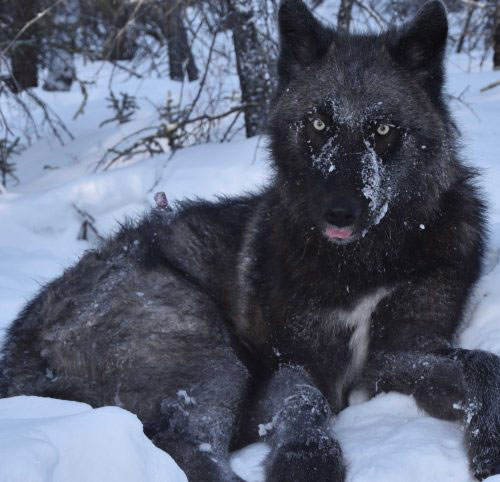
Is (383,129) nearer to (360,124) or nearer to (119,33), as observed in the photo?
(360,124)

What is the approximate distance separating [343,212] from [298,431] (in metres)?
0.99

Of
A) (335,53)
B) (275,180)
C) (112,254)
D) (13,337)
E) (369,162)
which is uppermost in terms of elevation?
(335,53)

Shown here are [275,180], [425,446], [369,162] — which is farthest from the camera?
[275,180]

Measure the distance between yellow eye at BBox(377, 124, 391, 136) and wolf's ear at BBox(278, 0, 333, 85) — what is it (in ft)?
1.97

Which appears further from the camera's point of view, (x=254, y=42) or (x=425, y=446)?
(x=254, y=42)

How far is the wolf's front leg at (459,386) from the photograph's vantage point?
294 centimetres

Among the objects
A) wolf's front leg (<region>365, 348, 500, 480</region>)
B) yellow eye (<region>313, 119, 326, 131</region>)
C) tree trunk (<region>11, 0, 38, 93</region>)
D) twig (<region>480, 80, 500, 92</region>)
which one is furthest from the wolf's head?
tree trunk (<region>11, 0, 38, 93</region>)

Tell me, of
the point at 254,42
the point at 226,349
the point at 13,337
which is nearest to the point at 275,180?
the point at 226,349

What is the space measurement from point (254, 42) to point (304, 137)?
4.45 metres

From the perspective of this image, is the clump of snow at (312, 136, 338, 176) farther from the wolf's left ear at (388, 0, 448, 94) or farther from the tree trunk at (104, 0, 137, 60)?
the tree trunk at (104, 0, 137, 60)

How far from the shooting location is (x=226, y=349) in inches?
151

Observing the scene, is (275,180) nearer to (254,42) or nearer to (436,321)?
(436,321)

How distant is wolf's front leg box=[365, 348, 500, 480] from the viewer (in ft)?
9.65

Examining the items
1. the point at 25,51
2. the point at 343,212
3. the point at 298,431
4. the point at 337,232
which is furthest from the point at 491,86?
the point at 25,51
